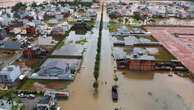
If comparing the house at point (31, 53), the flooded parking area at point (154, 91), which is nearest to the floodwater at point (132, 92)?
the flooded parking area at point (154, 91)

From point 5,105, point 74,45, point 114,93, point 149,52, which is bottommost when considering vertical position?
point 114,93

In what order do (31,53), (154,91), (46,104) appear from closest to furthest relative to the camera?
(46,104)
(154,91)
(31,53)

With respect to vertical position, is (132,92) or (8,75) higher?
(8,75)

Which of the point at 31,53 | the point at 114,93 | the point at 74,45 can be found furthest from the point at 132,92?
the point at 74,45

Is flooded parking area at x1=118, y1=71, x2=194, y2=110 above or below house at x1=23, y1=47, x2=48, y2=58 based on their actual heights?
below

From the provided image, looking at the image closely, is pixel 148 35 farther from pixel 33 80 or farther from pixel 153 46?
pixel 33 80

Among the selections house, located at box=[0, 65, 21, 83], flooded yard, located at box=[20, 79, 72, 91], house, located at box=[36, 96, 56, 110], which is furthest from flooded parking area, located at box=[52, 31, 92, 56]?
house, located at box=[36, 96, 56, 110]

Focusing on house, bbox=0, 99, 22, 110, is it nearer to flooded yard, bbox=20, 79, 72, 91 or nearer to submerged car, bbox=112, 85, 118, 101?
flooded yard, bbox=20, 79, 72, 91

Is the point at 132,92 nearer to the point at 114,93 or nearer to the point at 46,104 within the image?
the point at 114,93

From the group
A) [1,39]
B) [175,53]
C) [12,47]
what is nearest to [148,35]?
[175,53]

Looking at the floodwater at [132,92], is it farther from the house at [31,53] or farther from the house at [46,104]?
the house at [31,53]
